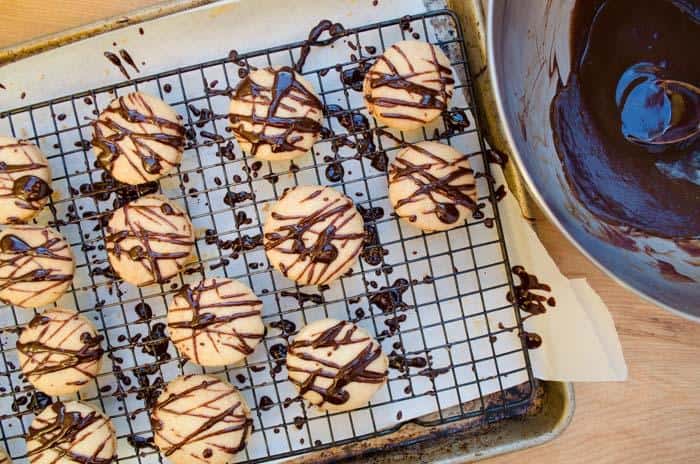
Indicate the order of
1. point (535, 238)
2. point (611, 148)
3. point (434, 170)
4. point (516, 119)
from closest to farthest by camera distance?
1. point (516, 119)
2. point (611, 148)
3. point (434, 170)
4. point (535, 238)

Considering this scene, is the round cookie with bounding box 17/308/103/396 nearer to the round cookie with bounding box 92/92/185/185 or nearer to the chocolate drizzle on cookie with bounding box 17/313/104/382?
the chocolate drizzle on cookie with bounding box 17/313/104/382

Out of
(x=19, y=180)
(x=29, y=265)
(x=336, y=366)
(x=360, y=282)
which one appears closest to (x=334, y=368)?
(x=336, y=366)

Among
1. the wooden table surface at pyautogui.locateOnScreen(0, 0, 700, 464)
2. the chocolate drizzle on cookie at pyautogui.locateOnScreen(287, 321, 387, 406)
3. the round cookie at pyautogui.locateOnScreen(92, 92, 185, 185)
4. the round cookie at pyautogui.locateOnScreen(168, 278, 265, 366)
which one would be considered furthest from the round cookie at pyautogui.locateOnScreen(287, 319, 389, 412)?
the round cookie at pyautogui.locateOnScreen(92, 92, 185, 185)

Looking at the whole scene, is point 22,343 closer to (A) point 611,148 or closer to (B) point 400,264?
(B) point 400,264

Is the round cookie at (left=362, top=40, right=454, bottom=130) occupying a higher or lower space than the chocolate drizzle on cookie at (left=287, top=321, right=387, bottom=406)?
higher

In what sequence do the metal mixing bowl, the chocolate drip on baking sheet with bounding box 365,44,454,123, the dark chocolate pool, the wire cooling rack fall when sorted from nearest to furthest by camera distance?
the metal mixing bowl, the dark chocolate pool, the chocolate drip on baking sheet with bounding box 365,44,454,123, the wire cooling rack

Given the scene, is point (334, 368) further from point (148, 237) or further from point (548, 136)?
point (548, 136)

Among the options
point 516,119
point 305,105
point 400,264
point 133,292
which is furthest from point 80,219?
point 516,119
